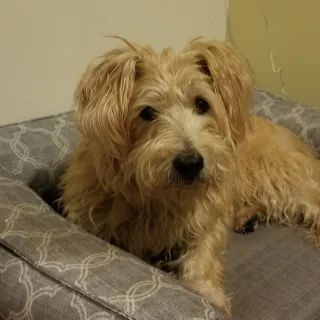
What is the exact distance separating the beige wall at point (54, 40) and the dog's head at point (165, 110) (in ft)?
1.61

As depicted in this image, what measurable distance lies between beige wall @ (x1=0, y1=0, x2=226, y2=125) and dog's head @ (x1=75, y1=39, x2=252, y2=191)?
19.3 inches

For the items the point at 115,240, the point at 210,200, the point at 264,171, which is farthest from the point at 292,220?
the point at 115,240

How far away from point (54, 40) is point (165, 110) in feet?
2.40

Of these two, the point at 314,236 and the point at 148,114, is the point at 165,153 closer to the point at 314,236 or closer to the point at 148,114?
the point at 148,114

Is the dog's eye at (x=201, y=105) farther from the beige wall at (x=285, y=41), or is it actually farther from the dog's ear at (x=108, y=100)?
the beige wall at (x=285, y=41)

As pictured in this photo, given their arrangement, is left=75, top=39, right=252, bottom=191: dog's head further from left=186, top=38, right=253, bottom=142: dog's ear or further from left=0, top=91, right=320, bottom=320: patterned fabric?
left=0, top=91, right=320, bottom=320: patterned fabric

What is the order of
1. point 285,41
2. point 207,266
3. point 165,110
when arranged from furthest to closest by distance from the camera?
point 285,41 → point 207,266 → point 165,110

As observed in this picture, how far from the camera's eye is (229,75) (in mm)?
1483

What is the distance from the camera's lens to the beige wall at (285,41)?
97.1 inches

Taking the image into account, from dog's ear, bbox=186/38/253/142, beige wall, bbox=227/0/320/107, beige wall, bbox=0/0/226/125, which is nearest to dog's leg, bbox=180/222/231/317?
dog's ear, bbox=186/38/253/142

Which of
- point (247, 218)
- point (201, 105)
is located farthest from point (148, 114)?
point (247, 218)

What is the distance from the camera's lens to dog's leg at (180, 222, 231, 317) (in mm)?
1456

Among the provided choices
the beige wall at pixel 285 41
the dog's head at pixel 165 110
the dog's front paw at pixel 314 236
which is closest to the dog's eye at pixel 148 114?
the dog's head at pixel 165 110

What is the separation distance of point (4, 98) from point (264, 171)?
1003mm
